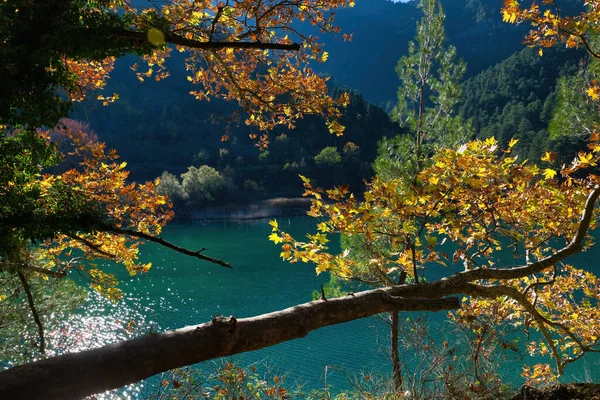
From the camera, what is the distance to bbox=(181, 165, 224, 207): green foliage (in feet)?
148

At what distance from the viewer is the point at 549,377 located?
5.14 metres

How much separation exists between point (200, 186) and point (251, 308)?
31648 millimetres

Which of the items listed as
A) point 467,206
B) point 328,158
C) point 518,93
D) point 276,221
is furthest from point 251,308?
point 518,93

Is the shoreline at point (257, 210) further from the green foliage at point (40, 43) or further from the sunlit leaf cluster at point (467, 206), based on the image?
the green foliage at point (40, 43)

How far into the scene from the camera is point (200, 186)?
150 feet

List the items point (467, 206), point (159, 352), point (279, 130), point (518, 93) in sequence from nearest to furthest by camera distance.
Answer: point (159, 352)
point (467, 206)
point (518, 93)
point (279, 130)

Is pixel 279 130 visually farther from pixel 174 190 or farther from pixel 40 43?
pixel 40 43

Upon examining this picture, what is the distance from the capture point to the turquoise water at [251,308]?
10.2 metres

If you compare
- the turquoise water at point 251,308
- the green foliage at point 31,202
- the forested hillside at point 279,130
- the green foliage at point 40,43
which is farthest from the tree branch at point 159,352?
the forested hillside at point 279,130

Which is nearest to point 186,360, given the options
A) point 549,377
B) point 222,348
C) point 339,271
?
point 222,348

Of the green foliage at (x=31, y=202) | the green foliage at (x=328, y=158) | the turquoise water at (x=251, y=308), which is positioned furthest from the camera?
the green foliage at (x=328, y=158)

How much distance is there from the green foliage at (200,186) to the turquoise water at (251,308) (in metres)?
16.3

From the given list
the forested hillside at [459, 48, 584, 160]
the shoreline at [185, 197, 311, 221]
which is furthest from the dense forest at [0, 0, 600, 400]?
the forested hillside at [459, 48, 584, 160]

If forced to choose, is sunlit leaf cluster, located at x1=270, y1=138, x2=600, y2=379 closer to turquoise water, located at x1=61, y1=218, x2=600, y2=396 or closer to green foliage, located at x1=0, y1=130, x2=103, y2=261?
green foliage, located at x1=0, y1=130, x2=103, y2=261
